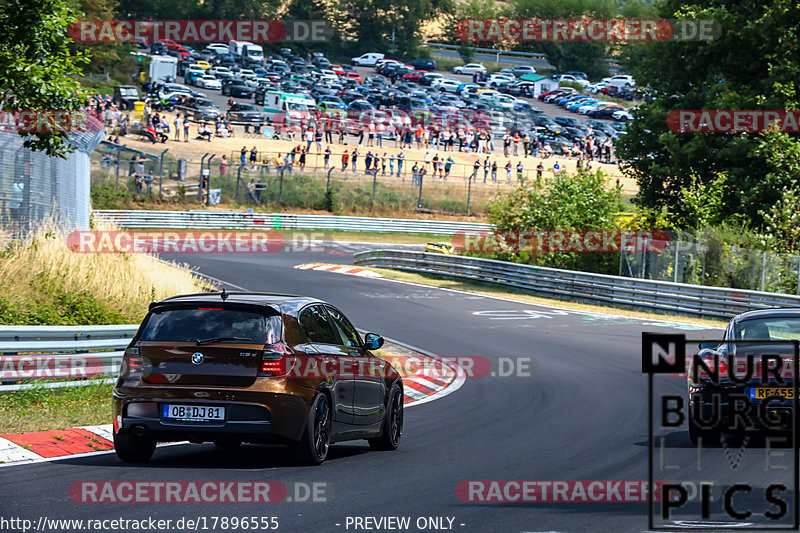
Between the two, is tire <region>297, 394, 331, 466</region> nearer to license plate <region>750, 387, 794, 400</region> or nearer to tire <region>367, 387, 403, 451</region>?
tire <region>367, 387, 403, 451</region>

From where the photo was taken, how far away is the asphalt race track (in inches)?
286

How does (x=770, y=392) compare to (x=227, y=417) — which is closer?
(x=227, y=417)

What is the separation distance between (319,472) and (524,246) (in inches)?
1108

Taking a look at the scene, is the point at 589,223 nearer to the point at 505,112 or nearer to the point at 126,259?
the point at 126,259

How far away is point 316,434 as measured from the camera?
930 cm

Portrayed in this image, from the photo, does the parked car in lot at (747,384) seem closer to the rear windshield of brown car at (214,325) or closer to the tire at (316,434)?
the tire at (316,434)

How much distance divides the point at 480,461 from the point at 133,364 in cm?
329

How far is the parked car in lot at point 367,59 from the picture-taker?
4451 inches

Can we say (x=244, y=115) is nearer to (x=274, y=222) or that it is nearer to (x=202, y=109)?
(x=202, y=109)

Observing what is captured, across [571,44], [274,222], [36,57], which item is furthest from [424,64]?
[36,57]

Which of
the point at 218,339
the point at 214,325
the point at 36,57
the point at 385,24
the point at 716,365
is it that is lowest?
the point at 716,365

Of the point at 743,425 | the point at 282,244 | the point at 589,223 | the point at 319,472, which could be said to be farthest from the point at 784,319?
the point at 282,244

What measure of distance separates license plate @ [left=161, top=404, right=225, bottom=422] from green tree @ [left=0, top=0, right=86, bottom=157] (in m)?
8.50

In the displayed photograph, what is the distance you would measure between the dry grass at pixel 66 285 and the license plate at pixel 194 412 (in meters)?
7.71
